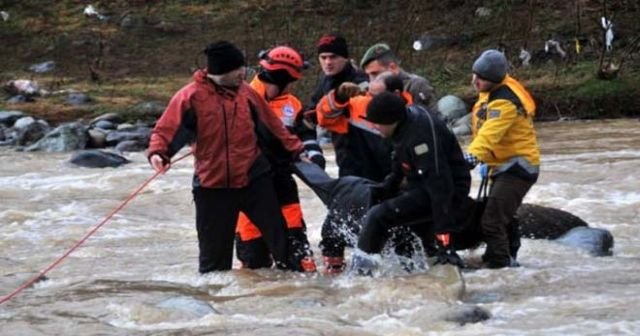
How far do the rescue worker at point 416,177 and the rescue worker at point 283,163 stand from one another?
18.9 inches

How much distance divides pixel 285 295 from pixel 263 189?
28.5 inches

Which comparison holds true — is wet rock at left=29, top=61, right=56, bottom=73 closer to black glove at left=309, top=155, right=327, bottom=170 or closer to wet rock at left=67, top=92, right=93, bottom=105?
wet rock at left=67, top=92, right=93, bottom=105

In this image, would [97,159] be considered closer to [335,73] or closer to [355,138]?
[335,73]

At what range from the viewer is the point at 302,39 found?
26375 millimetres

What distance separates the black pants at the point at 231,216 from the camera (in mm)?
7340

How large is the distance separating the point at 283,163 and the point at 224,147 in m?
0.55

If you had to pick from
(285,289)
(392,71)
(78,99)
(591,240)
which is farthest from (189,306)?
(78,99)

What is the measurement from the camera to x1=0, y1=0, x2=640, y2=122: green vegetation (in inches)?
835

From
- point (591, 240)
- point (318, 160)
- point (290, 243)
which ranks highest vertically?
point (318, 160)

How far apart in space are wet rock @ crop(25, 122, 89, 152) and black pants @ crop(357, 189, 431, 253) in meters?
12.0

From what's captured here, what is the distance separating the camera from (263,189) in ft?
24.2

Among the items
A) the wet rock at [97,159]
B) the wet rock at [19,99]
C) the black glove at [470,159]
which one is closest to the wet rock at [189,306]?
the black glove at [470,159]

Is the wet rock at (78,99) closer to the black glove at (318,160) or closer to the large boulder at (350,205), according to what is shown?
the black glove at (318,160)

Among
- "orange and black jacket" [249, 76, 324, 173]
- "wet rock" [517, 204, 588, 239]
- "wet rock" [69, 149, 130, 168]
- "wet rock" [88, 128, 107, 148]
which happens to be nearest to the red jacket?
"orange and black jacket" [249, 76, 324, 173]
